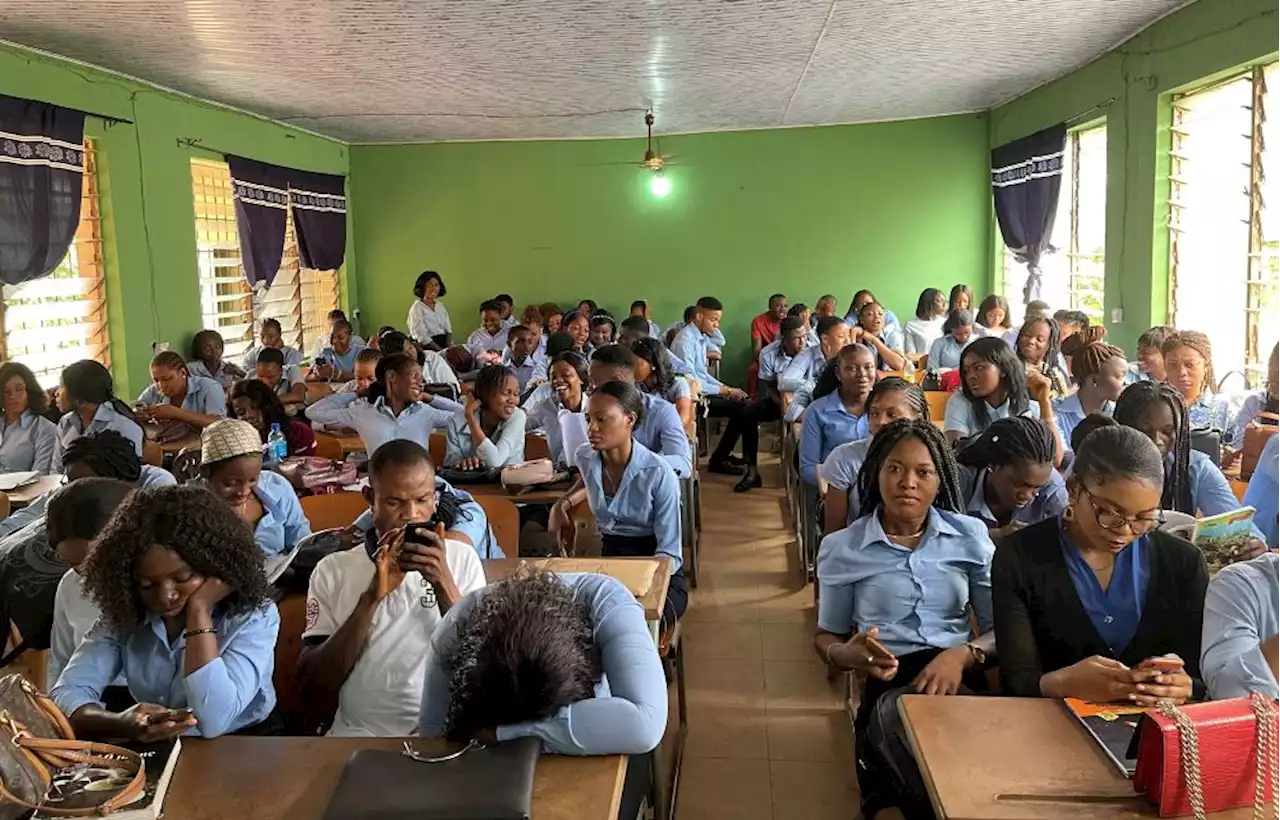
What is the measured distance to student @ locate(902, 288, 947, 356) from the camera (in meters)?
9.45

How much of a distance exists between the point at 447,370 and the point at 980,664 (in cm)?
505

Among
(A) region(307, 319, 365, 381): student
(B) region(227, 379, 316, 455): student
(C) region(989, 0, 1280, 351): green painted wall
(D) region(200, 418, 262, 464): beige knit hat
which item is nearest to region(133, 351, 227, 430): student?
(B) region(227, 379, 316, 455): student

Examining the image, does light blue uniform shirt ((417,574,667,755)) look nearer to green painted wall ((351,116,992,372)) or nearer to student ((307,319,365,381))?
student ((307,319,365,381))

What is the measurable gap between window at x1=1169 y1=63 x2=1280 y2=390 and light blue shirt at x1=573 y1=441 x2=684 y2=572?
136 inches

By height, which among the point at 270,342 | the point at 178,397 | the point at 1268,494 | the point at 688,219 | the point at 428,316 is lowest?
the point at 1268,494

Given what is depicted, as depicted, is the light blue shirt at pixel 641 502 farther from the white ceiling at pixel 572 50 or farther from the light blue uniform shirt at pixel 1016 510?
the white ceiling at pixel 572 50

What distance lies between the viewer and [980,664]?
245 centimetres

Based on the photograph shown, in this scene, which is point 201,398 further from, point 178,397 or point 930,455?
point 930,455

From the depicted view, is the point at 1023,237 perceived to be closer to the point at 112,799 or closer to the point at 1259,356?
the point at 1259,356

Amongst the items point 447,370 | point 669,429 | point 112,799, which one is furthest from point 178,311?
point 112,799

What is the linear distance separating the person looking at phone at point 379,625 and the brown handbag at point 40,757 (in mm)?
525

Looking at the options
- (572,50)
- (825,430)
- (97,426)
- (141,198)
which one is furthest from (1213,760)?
(141,198)

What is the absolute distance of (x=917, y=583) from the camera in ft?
8.57

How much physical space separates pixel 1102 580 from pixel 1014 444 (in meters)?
1.01
